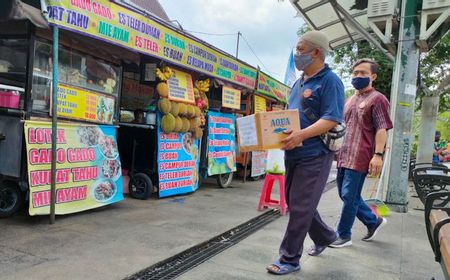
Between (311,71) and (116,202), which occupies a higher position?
(311,71)

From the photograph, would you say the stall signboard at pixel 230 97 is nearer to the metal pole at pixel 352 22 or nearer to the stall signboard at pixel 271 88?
the stall signboard at pixel 271 88

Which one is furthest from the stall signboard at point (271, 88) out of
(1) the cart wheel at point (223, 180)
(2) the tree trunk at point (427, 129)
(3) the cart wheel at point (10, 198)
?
(3) the cart wheel at point (10, 198)

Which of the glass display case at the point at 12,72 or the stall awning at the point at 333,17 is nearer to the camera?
the glass display case at the point at 12,72

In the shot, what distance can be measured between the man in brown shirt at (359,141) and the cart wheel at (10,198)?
3334 millimetres

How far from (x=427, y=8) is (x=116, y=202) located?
5221mm

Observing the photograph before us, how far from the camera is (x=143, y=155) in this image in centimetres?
647

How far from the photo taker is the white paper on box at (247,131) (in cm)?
323

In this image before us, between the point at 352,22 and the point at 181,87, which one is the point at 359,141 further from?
the point at 352,22

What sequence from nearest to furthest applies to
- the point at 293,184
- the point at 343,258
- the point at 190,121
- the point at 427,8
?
the point at 293,184 → the point at 343,258 → the point at 427,8 → the point at 190,121

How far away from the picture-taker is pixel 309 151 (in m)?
3.29

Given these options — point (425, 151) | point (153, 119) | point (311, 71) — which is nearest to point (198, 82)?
point (153, 119)

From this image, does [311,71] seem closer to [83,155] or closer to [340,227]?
[340,227]

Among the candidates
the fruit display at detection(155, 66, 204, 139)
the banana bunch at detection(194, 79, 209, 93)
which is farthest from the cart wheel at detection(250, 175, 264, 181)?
the banana bunch at detection(194, 79, 209, 93)

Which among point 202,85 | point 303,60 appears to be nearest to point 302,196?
point 303,60
